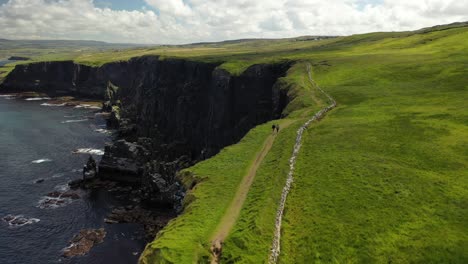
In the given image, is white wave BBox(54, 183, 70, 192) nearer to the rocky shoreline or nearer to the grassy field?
the rocky shoreline

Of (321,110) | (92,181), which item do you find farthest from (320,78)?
(92,181)

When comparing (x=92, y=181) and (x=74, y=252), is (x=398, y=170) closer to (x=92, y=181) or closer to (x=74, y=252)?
(x=74, y=252)

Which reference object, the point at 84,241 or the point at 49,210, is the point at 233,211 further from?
the point at 49,210

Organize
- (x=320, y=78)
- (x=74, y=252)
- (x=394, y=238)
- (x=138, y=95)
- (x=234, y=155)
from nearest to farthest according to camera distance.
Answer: (x=394, y=238), (x=234, y=155), (x=74, y=252), (x=320, y=78), (x=138, y=95)

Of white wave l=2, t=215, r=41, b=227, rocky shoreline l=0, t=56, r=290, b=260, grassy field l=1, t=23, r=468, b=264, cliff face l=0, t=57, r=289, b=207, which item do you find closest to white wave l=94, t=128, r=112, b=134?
rocky shoreline l=0, t=56, r=290, b=260

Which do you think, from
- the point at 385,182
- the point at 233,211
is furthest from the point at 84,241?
the point at 385,182

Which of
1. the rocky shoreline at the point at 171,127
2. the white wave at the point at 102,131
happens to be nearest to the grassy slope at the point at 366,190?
the rocky shoreline at the point at 171,127
